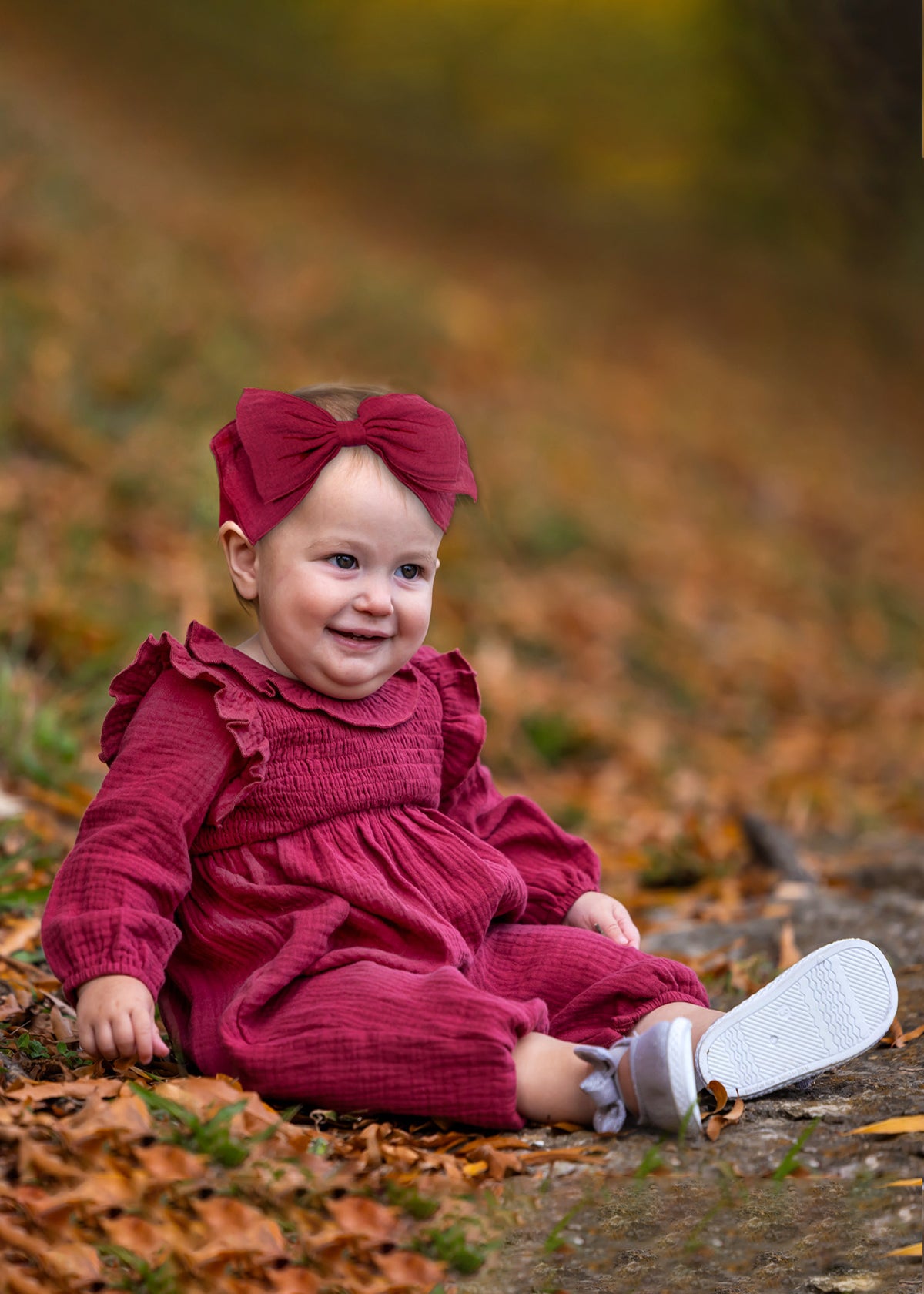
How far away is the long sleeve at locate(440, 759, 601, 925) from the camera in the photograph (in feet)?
8.34

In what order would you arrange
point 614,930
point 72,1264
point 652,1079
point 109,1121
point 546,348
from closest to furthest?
point 72,1264
point 109,1121
point 652,1079
point 614,930
point 546,348

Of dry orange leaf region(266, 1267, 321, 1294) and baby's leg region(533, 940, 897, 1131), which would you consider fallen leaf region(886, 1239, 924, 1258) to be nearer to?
baby's leg region(533, 940, 897, 1131)

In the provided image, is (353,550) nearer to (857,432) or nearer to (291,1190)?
(291,1190)

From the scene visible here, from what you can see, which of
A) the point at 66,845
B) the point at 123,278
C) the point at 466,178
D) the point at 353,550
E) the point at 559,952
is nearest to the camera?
→ the point at 353,550

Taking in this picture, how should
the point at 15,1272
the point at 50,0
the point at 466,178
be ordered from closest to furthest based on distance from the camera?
the point at 15,1272 → the point at 50,0 → the point at 466,178

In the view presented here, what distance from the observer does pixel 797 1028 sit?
83.4 inches

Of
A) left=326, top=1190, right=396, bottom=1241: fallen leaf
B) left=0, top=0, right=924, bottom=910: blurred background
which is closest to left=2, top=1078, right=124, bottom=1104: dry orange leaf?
left=326, top=1190, right=396, bottom=1241: fallen leaf

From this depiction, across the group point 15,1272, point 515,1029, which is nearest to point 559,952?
point 515,1029

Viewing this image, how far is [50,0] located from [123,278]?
21.4ft

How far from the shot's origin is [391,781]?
228 centimetres

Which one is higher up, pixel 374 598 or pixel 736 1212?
pixel 374 598

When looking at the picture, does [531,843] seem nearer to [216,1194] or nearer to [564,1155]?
[564,1155]

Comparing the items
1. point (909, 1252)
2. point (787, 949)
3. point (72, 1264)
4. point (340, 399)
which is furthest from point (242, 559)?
point (787, 949)

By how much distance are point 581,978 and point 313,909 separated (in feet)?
1.65
